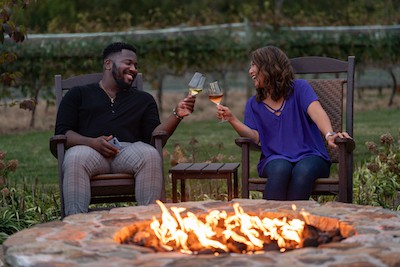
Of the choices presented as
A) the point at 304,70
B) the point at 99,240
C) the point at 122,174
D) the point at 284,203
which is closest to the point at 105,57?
the point at 122,174

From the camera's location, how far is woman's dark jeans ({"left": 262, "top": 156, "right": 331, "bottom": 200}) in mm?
5008

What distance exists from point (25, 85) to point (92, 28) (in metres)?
2.51

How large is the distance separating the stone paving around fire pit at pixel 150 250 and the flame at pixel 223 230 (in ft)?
0.51

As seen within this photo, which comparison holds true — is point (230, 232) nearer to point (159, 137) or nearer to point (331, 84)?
point (159, 137)

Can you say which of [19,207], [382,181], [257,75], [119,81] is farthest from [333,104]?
[19,207]

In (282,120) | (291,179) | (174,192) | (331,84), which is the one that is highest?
(331,84)

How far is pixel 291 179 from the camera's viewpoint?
509cm

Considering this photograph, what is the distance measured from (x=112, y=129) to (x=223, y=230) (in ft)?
5.23

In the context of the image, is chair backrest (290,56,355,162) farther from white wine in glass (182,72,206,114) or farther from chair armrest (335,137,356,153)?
white wine in glass (182,72,206,114)

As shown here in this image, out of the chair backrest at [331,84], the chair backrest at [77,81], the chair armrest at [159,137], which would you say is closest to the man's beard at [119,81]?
the chair backrest at [77,81]

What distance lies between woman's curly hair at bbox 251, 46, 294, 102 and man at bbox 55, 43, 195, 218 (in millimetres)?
468

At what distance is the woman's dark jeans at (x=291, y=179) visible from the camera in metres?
5.01

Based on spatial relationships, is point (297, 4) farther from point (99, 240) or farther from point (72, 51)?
point (99, 240)

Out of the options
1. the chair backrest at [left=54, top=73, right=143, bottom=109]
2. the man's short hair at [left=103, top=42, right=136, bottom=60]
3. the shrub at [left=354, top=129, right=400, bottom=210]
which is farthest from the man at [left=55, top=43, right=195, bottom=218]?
the shrub at [left=354, top=129, right=400, bottom=210]
